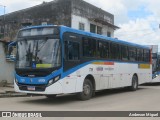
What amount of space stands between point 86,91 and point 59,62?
2509mm

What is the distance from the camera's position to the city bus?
13.8m

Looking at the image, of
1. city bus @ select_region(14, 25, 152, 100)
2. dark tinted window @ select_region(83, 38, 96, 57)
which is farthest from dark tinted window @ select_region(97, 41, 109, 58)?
dark tinted window @ select_region(83, 38, 96, 57)

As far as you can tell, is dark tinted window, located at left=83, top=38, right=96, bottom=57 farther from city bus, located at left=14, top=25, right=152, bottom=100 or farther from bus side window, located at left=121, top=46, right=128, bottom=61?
bus side window, located at left=121, top=46, right=128, bottom=61

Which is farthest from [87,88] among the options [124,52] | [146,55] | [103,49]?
[146,55]

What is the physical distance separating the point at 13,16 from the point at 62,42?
26065mm

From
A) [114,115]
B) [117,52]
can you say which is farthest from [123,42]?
[114,115]

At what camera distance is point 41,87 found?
45.2 feet

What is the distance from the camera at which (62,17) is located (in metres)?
34.0

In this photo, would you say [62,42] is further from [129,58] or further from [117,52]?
[129,58]

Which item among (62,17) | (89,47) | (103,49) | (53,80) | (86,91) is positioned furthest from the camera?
(62,17)

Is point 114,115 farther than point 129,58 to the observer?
No

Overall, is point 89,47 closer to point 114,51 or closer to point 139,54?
point 114,51

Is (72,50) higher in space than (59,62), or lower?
higher

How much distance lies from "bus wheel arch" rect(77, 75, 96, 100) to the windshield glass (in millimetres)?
2217
